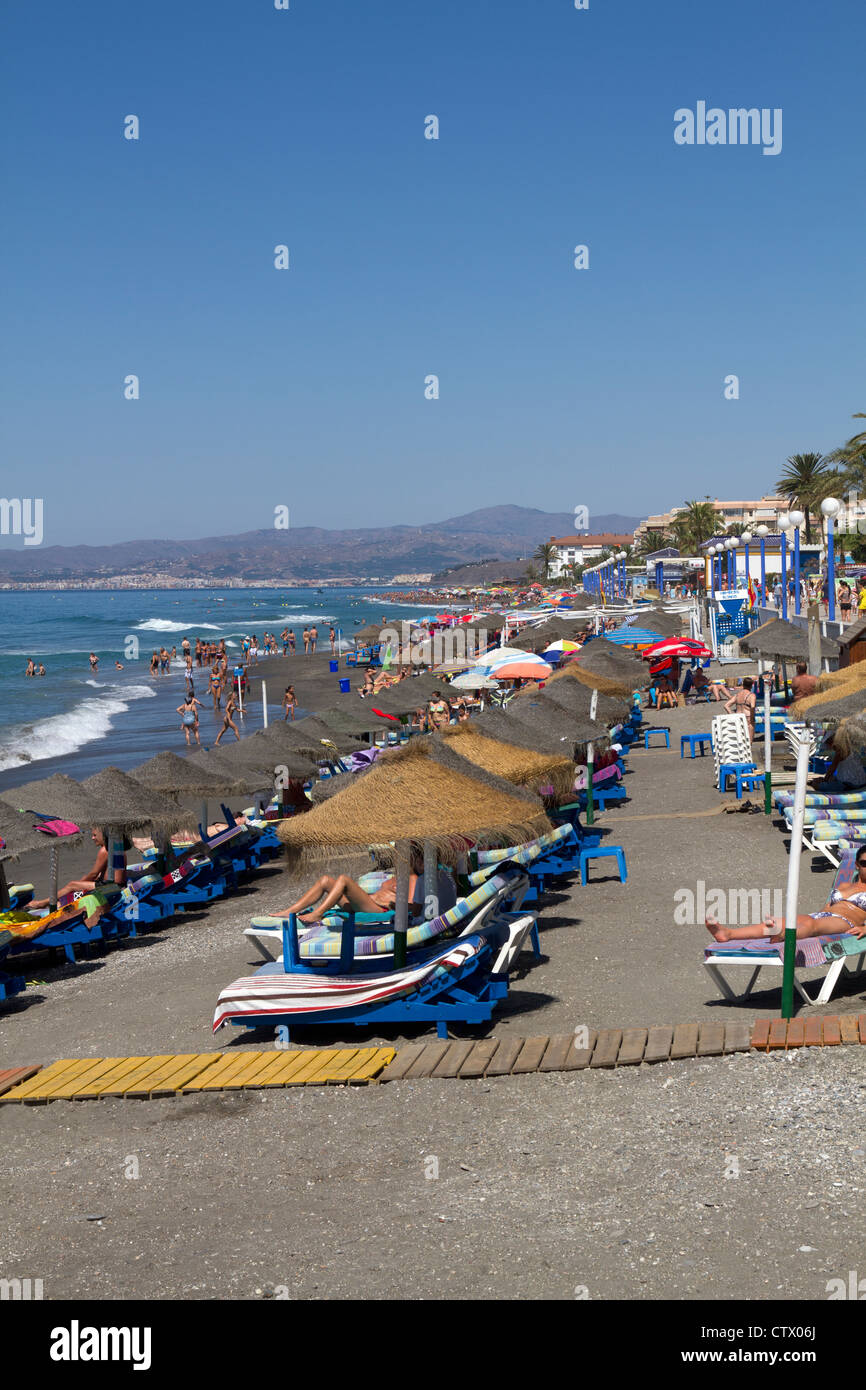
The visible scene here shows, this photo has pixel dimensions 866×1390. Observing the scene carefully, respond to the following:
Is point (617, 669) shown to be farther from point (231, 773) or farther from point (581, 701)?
point (231, 773)

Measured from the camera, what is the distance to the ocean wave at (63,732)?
3666cm

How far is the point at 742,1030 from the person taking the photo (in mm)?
7410

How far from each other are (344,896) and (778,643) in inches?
590

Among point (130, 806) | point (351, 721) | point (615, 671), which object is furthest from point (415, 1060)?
point (615, 671)


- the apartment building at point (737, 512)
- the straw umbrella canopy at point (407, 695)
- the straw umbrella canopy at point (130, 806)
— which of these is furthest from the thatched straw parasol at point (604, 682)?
the apartment building at point (737, 512)

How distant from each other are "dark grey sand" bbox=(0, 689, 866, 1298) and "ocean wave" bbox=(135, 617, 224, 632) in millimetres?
118187

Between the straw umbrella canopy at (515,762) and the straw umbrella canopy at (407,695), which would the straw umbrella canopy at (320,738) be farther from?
the straw umbrella canopy at (515,762)

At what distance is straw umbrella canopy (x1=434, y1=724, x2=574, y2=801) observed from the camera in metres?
11.5

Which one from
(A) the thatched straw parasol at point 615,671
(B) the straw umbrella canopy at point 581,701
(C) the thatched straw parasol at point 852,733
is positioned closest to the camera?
(C) the thatched straw parasol at point 852,733

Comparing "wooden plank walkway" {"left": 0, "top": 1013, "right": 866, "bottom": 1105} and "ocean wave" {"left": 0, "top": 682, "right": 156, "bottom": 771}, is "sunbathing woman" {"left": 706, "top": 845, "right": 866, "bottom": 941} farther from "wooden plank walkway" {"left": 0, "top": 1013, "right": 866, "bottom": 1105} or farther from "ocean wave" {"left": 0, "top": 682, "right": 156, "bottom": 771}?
"ocean wave" {"left": 0, "top": 682, "right": 156, "bottom": 771}

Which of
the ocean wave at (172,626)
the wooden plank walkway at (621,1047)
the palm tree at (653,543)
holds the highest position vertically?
the palm tree at (653,543)

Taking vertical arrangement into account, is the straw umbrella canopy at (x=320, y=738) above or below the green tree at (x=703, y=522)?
below

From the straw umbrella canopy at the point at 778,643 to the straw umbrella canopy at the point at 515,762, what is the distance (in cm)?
1054
